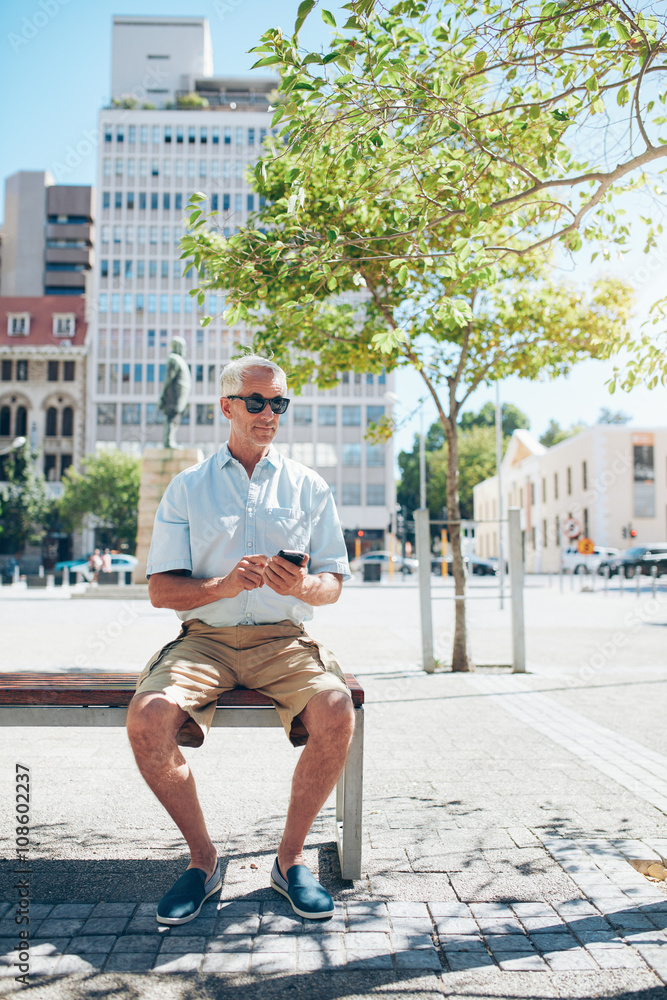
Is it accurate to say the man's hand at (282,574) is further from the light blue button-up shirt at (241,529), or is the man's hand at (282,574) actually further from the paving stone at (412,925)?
the paving stone at (412,925)

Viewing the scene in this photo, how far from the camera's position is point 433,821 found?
387 cm

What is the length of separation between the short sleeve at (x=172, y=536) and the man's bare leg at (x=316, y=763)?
2.51 ft

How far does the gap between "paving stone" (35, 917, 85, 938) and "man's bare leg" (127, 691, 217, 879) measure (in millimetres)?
406

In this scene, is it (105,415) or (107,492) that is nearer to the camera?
(107,492)

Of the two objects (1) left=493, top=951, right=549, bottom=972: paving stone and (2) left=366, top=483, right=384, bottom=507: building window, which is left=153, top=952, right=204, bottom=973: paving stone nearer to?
(1) left=493, top=951, right=549, bottom=972: paving stone

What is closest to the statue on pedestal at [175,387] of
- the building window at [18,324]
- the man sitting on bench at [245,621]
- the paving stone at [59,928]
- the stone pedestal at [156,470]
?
the stone pedestal at [156,470]

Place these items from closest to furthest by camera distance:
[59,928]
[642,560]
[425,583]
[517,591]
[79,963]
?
[79,963] < [59,928] < [517,591] < [425,583] < [642,560]

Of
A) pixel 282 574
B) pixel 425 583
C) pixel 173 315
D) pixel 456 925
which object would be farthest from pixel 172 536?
pixel 173 315

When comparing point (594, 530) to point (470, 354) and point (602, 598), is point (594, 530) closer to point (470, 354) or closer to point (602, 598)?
point (602, 598)

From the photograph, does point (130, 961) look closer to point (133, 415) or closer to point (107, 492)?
point (107, 492)

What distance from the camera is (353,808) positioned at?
10.3 feet

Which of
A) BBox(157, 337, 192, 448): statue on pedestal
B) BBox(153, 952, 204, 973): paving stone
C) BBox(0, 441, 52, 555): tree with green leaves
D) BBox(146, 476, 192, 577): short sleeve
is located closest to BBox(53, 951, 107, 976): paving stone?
BBox(153, 952, 204, 973): paving stone

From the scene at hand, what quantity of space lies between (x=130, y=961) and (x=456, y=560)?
7558 millimetres

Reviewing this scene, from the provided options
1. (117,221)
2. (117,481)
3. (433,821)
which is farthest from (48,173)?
(433,821)
